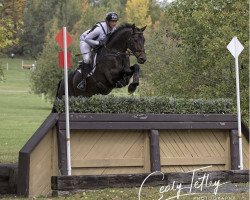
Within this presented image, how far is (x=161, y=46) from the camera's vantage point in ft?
80.5

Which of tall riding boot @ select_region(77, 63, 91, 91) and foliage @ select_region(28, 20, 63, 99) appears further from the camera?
foliage @ select_region(28, 20, 63, 99)

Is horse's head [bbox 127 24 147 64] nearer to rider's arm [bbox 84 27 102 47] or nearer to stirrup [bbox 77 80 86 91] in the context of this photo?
rider's arm [bbox 84 27 102 47]

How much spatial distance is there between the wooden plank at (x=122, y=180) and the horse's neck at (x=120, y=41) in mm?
3036

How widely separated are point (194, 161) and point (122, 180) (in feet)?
6.74

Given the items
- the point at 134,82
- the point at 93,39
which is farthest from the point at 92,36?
the point at 134,82

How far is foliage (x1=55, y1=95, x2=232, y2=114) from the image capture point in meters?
9.57

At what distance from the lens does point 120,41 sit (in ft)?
36.7

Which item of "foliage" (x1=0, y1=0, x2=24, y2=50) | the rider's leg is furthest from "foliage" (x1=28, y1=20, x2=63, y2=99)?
the rider's leg

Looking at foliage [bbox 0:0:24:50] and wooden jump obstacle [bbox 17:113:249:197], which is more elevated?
foliage [bbox 0:0:24:50]

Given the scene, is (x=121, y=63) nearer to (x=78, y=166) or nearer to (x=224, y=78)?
(x=78, y=166)

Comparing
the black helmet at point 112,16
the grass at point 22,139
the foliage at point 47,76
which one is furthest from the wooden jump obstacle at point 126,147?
the foliage at point 47,76

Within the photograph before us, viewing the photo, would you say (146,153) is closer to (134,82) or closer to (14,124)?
(134,82)

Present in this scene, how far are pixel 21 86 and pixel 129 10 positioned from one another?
968 inches

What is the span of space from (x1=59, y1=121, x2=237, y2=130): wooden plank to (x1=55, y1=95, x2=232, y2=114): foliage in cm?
23
